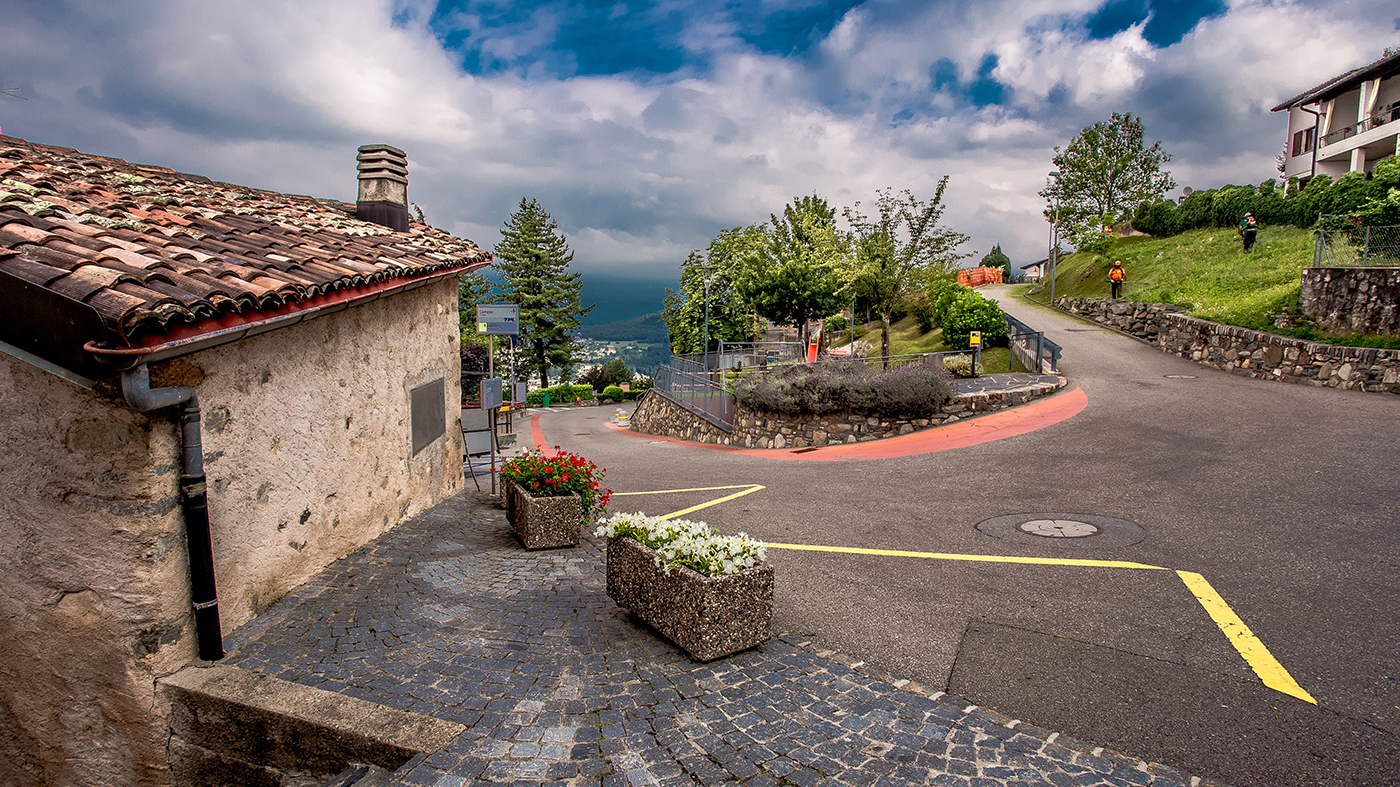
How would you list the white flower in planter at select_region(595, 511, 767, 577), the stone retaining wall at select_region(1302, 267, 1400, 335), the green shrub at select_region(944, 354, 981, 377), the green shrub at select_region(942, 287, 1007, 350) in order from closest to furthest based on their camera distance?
the white flower in planter at select_region(595, 511, 767, 577) → the stone retaining wall at select_region(1302, 267, 1400, 335) → the green shrub at select_region(944, 354, 981, 377) → the green shrub at select_region(942, 287, 1007, 350)

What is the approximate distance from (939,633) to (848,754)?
6.59ft

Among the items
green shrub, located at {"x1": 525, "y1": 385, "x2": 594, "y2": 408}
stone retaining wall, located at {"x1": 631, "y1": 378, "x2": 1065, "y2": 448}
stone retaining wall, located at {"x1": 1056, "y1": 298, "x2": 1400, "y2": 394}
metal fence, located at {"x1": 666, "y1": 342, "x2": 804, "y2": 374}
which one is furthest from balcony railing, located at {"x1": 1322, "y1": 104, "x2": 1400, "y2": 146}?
green shrub, located at {"x1": 525, "y1": 385, "x2": 594, "y2": 408}

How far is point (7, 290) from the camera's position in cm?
366

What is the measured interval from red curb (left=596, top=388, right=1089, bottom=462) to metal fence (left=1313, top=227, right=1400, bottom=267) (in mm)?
6877

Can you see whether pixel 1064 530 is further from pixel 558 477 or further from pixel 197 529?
pixel 197 529

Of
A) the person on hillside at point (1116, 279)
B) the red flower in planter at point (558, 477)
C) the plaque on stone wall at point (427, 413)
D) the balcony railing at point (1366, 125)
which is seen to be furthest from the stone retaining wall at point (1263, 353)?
the balcony railing at point (1366, 125)

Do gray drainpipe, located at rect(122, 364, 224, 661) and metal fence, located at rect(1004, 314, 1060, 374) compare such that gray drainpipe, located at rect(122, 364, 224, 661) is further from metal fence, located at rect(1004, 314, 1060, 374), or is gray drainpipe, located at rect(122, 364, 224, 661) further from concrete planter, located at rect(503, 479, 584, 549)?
metal fence, located at rect(1004, 314, 1060, 374)

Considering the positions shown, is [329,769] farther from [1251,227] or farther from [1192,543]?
[1251,227]

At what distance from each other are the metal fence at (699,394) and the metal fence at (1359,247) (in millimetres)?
15591

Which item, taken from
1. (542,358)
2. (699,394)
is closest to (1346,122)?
(699,394)

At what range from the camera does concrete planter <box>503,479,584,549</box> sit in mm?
7305

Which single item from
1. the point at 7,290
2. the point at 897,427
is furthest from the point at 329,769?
the point at 897,427

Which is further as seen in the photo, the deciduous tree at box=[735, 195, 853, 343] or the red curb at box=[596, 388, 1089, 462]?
the deciduous tree at box=[735, 195, 853, 343]

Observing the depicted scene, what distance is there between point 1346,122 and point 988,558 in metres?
45.5
